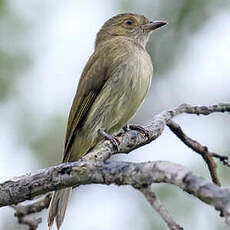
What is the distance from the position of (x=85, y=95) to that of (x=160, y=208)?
10.5 feet

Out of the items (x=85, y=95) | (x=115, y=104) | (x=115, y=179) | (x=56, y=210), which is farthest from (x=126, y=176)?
(x=85, y=95)

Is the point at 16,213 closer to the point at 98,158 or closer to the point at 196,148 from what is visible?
the point at 98,158

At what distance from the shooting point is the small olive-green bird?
16.4ft

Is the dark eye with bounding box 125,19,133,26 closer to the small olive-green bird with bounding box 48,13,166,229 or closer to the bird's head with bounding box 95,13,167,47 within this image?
the bird's head with bounding box 95,13,167,47

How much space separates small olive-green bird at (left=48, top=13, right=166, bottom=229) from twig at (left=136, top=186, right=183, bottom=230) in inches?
96.8

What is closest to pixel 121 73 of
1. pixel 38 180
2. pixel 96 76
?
pixel 96 76

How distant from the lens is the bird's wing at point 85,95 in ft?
17.0

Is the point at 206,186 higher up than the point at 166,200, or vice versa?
the point at 206,186

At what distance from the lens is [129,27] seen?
6207 mm

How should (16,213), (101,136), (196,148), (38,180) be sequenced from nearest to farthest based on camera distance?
(38,180), (196,148), (16,213), (101,136)

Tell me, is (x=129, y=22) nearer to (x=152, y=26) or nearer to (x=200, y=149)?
(x=152, y=26)

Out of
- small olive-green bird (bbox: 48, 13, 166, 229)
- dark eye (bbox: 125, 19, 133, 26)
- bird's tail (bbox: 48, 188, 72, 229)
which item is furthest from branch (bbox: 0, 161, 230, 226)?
dark eye (bbox: 125, 19, 133, 26)

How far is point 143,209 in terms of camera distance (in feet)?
21.2

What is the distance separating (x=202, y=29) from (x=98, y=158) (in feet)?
15.8
